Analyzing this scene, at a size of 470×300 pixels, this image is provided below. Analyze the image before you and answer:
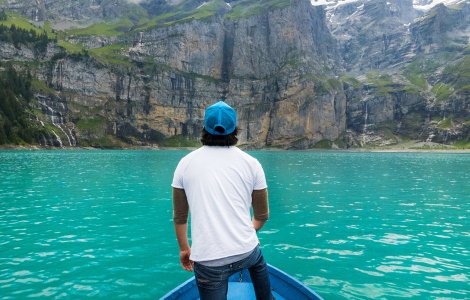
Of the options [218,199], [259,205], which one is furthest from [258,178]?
[218,199]

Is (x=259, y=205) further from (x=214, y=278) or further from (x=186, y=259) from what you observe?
(x=186, y=259)

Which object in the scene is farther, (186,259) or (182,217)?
(186,259)

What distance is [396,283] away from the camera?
1370 centimetres

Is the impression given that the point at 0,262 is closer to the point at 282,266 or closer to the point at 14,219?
the point at 14,219

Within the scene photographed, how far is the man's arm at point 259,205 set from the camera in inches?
236

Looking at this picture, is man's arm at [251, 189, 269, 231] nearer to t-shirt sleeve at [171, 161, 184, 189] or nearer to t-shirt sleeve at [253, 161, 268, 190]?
t-shirt sleeve at [253, 161, 268, 190]

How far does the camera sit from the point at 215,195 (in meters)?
5.47

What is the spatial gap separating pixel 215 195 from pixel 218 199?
3.2 inches

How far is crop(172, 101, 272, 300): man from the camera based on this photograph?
17.9ft

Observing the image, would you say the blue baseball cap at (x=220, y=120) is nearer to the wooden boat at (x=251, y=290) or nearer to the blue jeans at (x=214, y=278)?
the blue jeans at (x=214, y=278)

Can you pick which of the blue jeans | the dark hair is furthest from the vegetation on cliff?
the blue jeans

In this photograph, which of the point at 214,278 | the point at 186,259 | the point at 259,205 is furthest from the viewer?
the point at 186,259

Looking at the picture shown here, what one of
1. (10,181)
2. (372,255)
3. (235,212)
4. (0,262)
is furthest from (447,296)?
(10,181)

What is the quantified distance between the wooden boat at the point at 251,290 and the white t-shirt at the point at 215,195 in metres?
3.10
